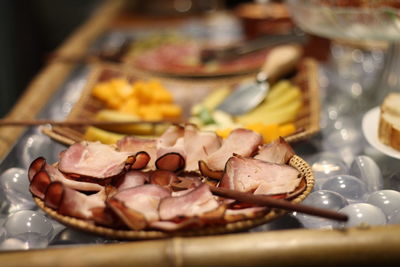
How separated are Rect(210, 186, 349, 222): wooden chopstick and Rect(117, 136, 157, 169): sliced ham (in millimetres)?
192

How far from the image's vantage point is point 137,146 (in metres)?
0.83

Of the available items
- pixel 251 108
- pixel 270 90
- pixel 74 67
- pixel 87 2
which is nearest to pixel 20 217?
pixel 251 108

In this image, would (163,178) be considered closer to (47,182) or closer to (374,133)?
(47,182)

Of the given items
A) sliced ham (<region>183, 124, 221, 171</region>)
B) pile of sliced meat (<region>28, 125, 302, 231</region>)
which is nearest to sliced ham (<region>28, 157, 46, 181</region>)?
pile of sliced meat (<region>28, 125, 302, 231</region>)

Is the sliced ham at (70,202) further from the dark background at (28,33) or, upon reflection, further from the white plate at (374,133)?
the dark background at (28,33)

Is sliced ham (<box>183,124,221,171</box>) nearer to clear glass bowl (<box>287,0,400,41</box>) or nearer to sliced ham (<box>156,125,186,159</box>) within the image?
sliced ham (<box>156,125,186,159</box>)

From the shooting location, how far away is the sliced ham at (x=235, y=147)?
77cm

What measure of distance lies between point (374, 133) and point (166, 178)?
430 mm

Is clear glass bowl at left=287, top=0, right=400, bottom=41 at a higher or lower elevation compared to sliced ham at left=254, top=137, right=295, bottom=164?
higher

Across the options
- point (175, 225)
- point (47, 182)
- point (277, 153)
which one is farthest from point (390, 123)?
point (47, 182)

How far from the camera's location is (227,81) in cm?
138

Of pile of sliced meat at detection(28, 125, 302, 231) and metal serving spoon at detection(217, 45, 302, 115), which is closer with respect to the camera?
pile of sliced meat at detection(28, 125, 302, 231)

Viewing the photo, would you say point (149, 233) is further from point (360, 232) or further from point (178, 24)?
point (178, 24)

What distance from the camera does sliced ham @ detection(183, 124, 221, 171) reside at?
0.80 metres
